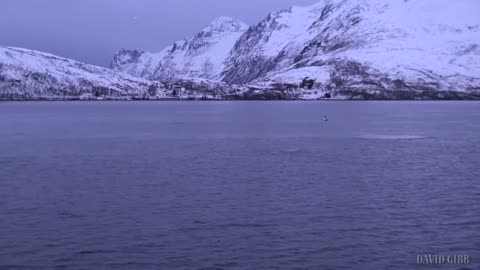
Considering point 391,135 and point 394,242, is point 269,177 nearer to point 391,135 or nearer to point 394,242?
point 394,242

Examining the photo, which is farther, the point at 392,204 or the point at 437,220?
the point at 392,204

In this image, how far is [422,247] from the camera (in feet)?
112

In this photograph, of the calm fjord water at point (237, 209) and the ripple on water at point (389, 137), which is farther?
the ripple on water at point (389, 137)

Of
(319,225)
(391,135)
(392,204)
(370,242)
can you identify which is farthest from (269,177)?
(391,135)

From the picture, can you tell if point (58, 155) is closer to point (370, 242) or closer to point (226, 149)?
point (226, 149)

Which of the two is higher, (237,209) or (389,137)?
(237,209)

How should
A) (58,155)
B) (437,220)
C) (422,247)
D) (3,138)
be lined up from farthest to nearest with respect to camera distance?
(3,138), (58,155), (437,220), (422,247)

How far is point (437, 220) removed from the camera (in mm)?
39594

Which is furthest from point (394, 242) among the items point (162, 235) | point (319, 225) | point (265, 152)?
point (265, 152)

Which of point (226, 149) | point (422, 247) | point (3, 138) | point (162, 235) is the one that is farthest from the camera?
point (3, 138)

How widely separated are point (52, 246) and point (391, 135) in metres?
84.1

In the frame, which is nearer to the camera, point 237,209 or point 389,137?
point 237,209

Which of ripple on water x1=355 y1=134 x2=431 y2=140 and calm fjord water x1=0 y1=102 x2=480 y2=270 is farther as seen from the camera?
ripple on water x1=355 y1=134 x2=431 y2=140

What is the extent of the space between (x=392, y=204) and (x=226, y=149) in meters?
42.0
